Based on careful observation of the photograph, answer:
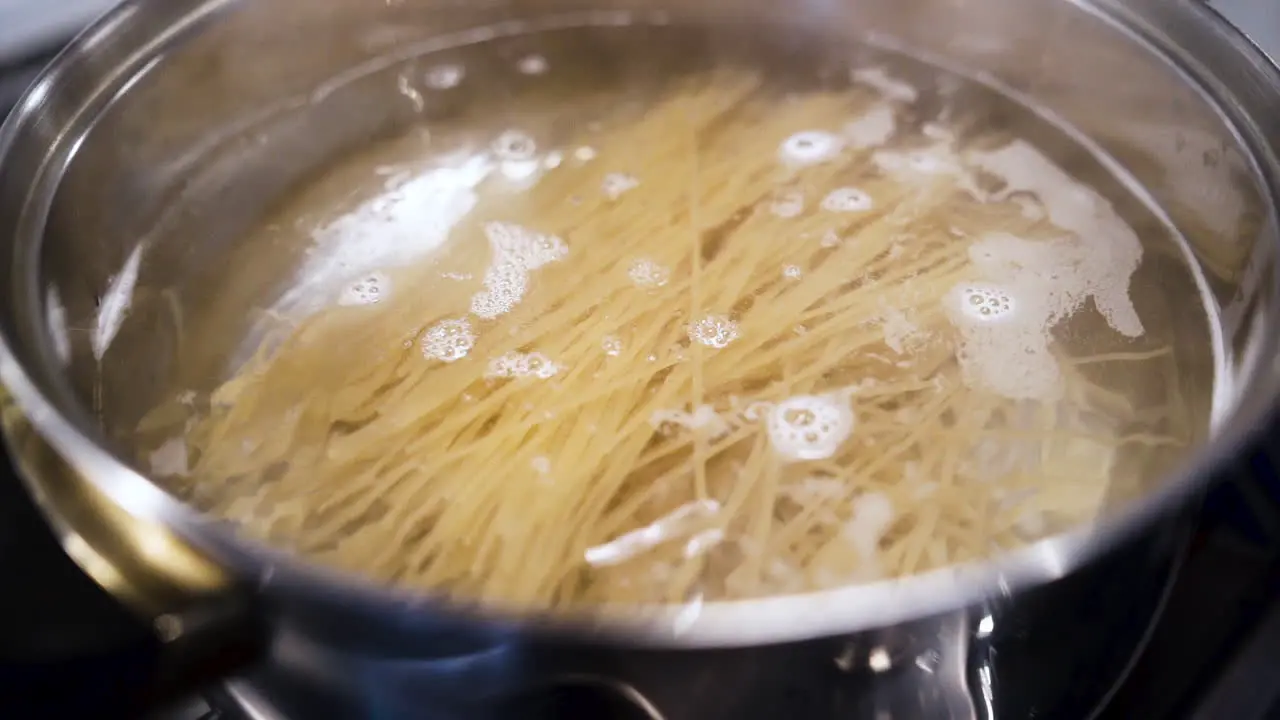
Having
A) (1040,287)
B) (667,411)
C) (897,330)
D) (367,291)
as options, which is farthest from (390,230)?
(1040,287)

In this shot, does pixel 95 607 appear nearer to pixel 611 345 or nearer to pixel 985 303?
pixel 611 345

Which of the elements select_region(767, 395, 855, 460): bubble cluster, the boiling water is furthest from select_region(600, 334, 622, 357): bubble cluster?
select_region(767, 395, 855, 460): bubble cluster

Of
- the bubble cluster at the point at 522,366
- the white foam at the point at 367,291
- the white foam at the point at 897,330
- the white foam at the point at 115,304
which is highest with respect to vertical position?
the white foam at the point at 115,304

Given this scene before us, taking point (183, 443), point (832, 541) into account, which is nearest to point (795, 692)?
point (832, 541)

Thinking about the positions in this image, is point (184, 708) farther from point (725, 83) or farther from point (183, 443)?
point (725, 83)

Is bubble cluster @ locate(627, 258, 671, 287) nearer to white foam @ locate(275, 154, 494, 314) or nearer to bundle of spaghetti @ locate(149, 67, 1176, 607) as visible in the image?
bundle of spaghetti @ locate(149, 67, 1176, 607)

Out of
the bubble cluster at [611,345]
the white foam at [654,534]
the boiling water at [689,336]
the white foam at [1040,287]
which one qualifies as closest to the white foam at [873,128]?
the boiling water at [689,336]

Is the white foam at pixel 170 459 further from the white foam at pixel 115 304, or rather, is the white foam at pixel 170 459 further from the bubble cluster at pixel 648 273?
the bubble cluster at pixel 648 273
